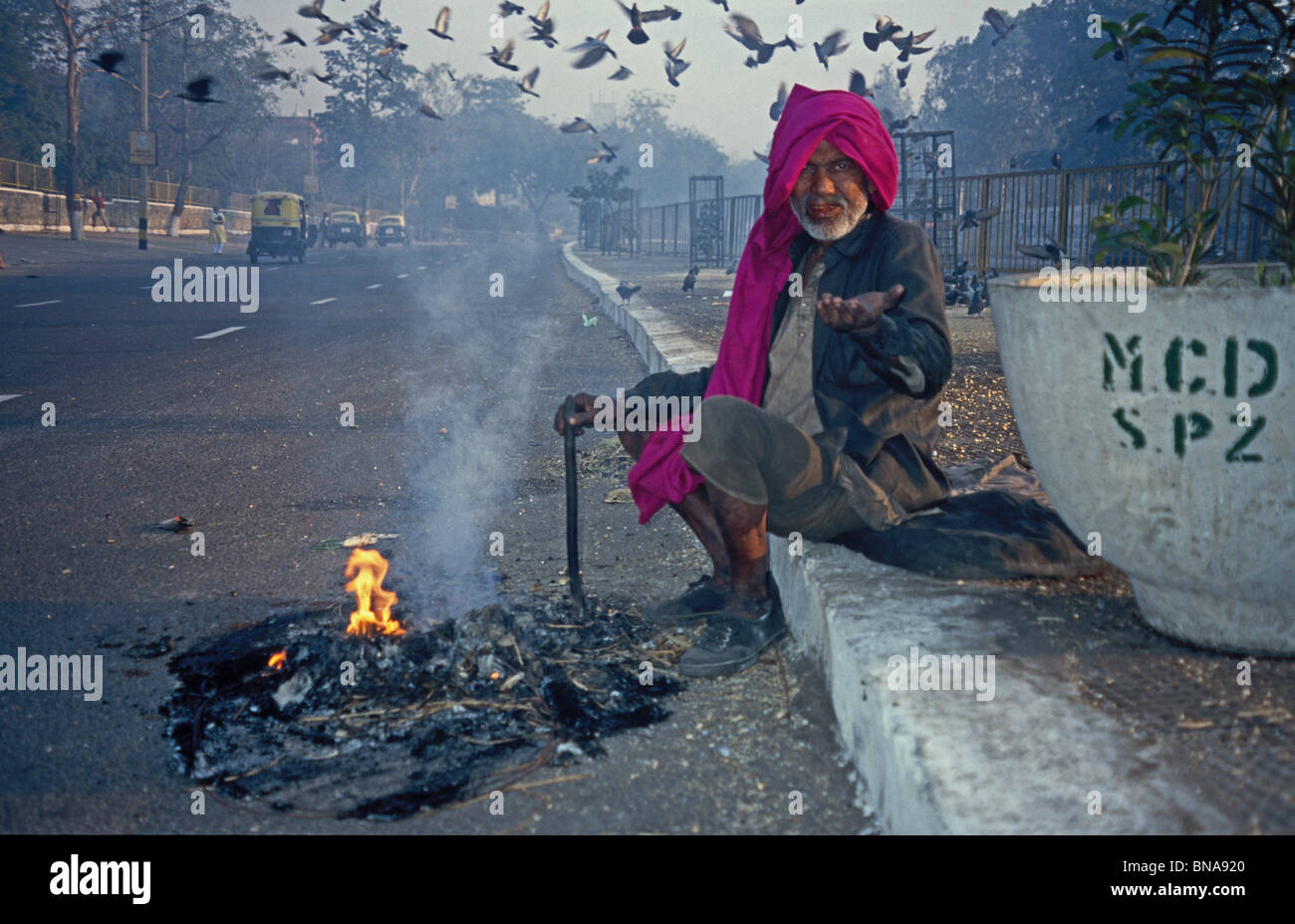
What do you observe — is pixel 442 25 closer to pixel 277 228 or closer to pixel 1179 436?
pixel 1179 436

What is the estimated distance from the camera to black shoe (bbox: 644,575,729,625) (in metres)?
3.53

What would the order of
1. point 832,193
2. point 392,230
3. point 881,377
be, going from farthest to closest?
1. point 392,230
2. point 832,193
3. point 881,377

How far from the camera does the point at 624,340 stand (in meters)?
12.8

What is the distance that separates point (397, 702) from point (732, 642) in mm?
964

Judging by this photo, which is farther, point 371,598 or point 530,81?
point 530,81

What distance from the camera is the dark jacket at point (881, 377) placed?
3.26 meters

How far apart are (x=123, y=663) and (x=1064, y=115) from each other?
46.2 m

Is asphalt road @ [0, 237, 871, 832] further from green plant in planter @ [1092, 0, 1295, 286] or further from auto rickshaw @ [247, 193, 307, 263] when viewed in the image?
auto rickshaw @ [247, 193, 307, 263]

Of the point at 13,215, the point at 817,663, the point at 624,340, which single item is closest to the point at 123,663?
the point at 817,663

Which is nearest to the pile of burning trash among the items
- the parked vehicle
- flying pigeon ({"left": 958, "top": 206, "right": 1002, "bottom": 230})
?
flying pigeon ({"left": 958, "top": 206, "right": 1002, "bottom": 230})

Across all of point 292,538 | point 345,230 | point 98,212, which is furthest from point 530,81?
point 345,230

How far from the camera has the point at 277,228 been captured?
33.7m

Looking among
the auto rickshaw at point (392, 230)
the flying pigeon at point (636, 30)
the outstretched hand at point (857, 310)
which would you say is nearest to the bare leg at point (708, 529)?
the outstretched hand at point (857, 310)

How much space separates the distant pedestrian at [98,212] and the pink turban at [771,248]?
40679 millimetres
